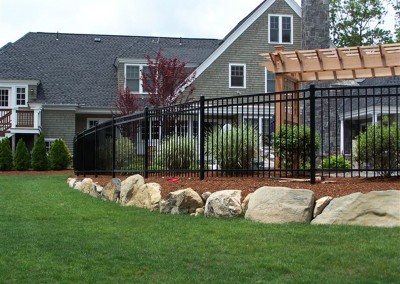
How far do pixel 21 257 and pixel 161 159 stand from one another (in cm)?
611

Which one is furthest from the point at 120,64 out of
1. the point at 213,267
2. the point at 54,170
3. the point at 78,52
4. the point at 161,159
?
the point at 213,267

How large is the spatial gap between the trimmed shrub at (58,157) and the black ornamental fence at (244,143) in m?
11.4

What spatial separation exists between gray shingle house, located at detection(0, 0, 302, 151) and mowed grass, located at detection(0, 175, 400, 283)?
2066 centimetres

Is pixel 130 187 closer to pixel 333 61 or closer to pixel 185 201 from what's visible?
pixel 185 201

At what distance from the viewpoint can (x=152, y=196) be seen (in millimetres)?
9523

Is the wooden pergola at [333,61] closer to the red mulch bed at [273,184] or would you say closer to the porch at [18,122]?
the red mulch bed at [273,184]

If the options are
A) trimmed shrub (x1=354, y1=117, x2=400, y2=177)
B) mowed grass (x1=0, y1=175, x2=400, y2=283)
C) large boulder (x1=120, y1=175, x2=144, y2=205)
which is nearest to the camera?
mowed grass (x1=0, y1=175, x2=400, y2=283)

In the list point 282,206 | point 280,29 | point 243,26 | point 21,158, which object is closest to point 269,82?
point 280,29

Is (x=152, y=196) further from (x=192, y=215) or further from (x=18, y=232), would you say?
(x=18, y=232)

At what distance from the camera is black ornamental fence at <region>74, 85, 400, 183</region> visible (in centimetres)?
895

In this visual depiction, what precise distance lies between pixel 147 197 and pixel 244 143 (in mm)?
2441

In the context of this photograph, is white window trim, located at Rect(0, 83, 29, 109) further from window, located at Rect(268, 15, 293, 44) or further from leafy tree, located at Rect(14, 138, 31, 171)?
window, located at Rect(268, 15, 293, 44)

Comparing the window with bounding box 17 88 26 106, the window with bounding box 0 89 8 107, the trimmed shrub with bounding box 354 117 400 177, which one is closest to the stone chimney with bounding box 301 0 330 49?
the trimmed shrub with bounding box 354 117 400 177

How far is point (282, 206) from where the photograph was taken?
7438 mm
